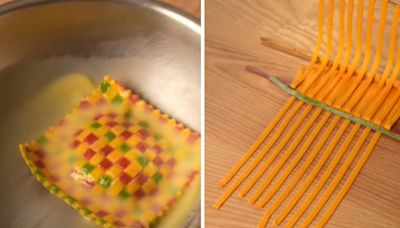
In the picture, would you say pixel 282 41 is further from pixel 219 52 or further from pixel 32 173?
pixel 32 173

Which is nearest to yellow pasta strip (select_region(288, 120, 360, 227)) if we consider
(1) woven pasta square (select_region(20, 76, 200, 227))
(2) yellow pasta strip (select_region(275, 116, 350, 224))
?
(2) yellow pasta strip (select_region(275, 116, 350, 224))

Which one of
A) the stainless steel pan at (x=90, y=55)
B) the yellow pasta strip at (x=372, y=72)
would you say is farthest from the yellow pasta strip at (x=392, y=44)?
the stainless steel pan at (x=90, y=55)

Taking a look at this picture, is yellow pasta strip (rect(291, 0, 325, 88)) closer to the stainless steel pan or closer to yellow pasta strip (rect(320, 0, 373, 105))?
yellow pasta strip (rect(320, 0, 373, 105))

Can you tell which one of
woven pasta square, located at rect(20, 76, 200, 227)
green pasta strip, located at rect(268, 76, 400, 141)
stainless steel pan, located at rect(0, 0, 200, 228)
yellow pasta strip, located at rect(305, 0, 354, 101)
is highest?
yellow pasta strip, located at rect(305, 0, 354, 101)

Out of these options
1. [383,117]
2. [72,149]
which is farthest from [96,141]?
[383,117]

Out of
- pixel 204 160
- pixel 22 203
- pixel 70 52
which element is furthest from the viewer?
pixel 70 52

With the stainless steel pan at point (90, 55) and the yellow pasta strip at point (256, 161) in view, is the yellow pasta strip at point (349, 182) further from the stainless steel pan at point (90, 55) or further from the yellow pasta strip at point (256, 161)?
the stainless steel pan at point (90, 55)
